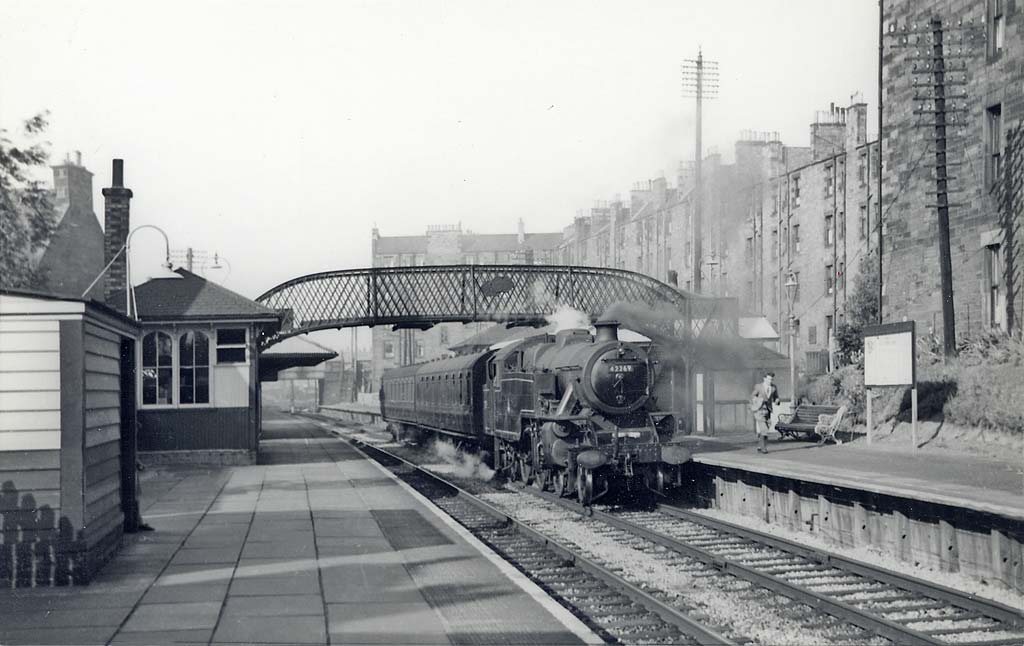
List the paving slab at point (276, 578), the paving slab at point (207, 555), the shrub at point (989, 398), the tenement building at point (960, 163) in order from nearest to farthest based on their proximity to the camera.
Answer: the paving slab at point (276, 578)
the paving slab at point (207, 555)
the shrub at point (989, 398)
the tenement building at point (960, 163)

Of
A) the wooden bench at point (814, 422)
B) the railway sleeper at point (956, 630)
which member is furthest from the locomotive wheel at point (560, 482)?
→ the railway sleeper at point (956, 630)

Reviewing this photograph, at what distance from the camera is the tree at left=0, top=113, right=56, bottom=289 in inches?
797

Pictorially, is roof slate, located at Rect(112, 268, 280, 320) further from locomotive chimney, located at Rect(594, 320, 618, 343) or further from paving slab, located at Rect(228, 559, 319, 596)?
paving slab, located at Rect(228, 559, 319, 596)

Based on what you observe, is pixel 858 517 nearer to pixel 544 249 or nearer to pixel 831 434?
pixel 831 434

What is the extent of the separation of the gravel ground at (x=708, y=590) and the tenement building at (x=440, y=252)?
71.1m

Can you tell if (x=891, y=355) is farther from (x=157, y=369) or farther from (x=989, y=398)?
(x=157, y=369)

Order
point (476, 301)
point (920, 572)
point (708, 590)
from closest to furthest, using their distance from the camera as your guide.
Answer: point (708, 590) < point (920, 572) < point (476, 301)

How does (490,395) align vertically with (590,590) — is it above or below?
above

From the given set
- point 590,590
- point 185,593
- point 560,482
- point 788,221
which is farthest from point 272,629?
point 788,221

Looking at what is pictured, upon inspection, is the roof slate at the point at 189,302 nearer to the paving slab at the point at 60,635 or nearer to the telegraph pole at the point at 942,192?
the telegraph pole at the point at 942,192

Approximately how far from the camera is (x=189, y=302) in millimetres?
21172

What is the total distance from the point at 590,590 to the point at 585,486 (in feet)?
16.6

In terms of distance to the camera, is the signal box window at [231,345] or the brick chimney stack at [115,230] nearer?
the brick chimney stack at [115,230]

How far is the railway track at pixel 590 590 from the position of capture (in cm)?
726
